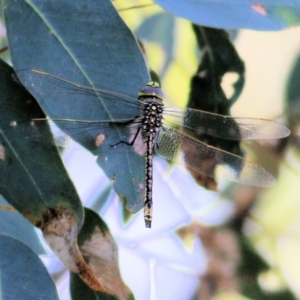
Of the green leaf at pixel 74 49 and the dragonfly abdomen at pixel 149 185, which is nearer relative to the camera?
the green leaf at pixel 74 49

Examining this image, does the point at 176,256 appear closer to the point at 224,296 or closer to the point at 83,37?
the point at 224,296

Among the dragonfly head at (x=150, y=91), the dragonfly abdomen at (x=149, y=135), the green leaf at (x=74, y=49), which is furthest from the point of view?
the dragonfly abdomen at (x=149, y=135)

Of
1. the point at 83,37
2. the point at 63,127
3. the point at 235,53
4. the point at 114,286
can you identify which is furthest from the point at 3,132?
the point at 235,53

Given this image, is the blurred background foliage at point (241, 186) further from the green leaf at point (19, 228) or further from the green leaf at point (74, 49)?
the green leaf at point (74, 49)

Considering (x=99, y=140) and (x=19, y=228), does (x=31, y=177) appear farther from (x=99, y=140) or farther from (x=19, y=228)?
(x=19, y=228)

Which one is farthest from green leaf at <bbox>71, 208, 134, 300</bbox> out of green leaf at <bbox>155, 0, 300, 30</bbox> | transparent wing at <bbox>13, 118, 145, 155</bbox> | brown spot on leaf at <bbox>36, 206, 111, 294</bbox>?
green leaf at <bbox>155, 0, 300, 30</bbox>

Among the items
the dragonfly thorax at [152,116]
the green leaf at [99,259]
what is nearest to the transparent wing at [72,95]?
the dragonfly thorax at [152,116]

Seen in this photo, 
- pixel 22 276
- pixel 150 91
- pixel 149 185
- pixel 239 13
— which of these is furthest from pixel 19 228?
pixel 239 13

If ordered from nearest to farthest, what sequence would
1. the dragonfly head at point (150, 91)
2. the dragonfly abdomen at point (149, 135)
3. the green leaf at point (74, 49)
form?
the green leaf at point (74, 49)
the dragonfly head at point (150, 91)
the dragonfly abdomen at point (149, 135)
